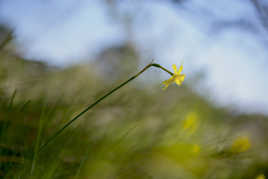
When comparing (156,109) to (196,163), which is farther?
(156,109)

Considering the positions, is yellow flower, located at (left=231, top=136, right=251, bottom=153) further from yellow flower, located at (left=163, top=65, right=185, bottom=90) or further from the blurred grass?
yellow flower, located at (left=163, top=65, right=185, bottom=90)

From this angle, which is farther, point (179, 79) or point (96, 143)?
point (96, 143)

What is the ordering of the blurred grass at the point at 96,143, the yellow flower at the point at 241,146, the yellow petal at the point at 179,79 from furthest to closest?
1. the yellow flower at the point at 241,146
2. the blurred grass at the point at 96,143
3. the yellow petal at the point at 179,79

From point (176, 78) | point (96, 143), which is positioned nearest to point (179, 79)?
point (176, 78)

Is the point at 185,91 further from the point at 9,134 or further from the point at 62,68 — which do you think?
the point at 9,134

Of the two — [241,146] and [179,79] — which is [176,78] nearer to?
[179,79]

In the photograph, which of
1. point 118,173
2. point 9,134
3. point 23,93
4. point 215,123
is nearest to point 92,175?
point 118,173

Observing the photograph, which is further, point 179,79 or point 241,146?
point 241,146

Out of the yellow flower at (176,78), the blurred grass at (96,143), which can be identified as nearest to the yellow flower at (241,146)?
the blurred grass at (96,143)

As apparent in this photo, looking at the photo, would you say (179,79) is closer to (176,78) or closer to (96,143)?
(176,78)

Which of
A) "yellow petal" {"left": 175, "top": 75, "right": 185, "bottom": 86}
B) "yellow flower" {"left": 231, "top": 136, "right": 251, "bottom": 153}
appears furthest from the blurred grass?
"yellow petal" {"left": 175, "top": 75, "right": 185, "bottom": 86}

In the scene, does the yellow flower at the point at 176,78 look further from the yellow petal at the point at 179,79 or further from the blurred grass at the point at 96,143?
the blurred grass at the point at 96,143
